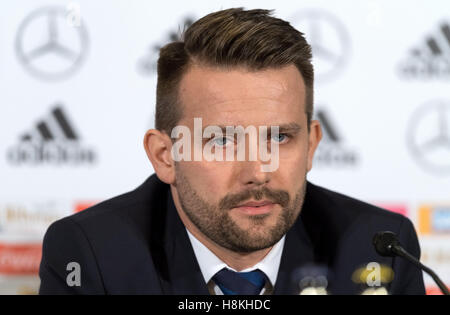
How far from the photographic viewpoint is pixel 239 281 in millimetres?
1306

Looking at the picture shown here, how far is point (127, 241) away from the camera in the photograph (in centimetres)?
134

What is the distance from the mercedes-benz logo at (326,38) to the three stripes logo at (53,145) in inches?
37.7

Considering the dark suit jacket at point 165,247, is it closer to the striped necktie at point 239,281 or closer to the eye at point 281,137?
the striped necktie at point 239,281

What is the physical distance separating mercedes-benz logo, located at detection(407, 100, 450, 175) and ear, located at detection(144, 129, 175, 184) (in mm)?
1336

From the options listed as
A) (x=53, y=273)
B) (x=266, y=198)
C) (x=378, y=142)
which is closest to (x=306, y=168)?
(x=266, y=198)

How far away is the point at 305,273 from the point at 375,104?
1.18m

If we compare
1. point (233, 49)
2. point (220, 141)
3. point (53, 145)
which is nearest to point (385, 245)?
point (220, 141)

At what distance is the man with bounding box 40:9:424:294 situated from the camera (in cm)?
117

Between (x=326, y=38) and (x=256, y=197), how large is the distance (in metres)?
→ 1.40

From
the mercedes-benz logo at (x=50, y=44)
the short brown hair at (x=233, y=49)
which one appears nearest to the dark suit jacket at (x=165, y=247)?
the short brown hair at (x=233, y=49)

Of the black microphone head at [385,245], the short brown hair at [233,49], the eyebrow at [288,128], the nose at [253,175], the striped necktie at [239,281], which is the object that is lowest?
the striped necktie at [239,281]

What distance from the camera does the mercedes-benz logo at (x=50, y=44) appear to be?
7.80 feet

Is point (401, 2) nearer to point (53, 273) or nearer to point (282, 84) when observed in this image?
point (282, 84)

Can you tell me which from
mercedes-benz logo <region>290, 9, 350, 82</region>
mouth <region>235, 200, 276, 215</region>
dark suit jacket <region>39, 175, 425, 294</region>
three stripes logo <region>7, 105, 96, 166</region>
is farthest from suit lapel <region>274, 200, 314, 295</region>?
three stripes logo <region>7, 105, 96, 166</region>
